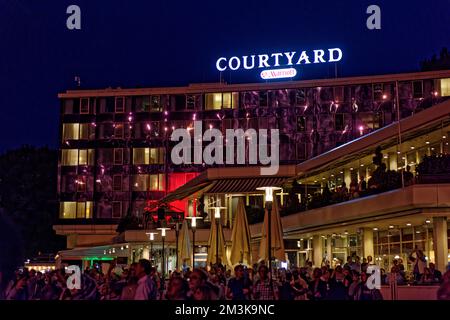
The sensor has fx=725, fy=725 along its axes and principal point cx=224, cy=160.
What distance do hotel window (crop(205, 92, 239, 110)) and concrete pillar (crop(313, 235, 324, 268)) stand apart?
33.4 meters

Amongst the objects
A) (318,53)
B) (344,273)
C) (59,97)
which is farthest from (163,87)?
(344,273)

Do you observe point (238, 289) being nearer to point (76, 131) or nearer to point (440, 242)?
point (440, 242)

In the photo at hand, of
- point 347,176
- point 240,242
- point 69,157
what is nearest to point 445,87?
point 347,176

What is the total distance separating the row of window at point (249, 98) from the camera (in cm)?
6462

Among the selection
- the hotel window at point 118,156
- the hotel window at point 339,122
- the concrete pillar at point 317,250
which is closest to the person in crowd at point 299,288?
the concrete pillar at point 317,250

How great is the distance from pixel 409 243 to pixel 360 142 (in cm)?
479

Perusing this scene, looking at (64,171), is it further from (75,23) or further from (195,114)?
(75,23)

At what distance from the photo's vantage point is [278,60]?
71125mm

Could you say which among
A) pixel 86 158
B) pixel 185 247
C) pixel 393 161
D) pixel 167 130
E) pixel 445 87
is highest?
pixel 445 87

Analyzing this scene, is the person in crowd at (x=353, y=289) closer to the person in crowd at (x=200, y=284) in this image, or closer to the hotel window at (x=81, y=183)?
the person in crowd at (x=200, y=284)

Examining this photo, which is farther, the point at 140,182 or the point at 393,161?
the point at 140,182

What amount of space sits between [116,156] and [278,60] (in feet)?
60.9

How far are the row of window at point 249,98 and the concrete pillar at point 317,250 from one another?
102ft

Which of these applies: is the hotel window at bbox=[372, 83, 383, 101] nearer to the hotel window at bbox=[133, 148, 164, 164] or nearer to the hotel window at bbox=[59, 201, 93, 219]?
the hotel window at bbox=[133, 148, 164, 164]
